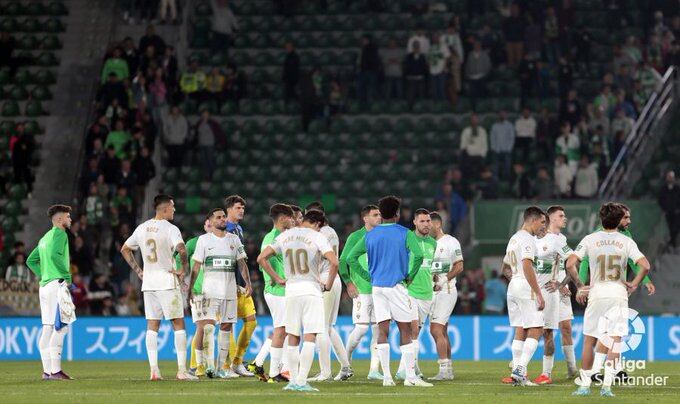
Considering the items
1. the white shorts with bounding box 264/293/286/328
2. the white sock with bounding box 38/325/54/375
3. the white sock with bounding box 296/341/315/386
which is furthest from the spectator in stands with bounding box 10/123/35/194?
the white sock with bounding box 296/341/315/386

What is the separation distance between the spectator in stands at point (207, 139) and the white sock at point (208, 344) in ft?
49.6

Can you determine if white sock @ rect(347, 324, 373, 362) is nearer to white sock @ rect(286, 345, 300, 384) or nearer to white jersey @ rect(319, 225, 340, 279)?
white jersey @ rect(319, 225, 340, 279)

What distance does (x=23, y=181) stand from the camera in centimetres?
3544

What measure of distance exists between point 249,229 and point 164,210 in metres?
14.7

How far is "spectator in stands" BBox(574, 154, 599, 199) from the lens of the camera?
33406 millimetres

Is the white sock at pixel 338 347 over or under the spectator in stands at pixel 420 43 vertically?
under

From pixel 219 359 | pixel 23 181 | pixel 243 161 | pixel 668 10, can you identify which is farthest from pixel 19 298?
pixel 668 10

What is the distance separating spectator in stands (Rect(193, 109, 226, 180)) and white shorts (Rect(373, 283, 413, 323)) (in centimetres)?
1757

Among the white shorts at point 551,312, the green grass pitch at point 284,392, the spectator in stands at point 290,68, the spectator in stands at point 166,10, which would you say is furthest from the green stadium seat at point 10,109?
the white shorts at point 551,312

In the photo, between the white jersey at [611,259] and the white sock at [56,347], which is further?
the white sock at [56,347]

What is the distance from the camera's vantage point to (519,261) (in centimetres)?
2008

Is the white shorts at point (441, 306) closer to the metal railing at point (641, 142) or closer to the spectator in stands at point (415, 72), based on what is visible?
the metal railing at point (641, 142)

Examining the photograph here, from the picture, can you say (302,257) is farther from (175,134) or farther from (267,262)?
(175,134)

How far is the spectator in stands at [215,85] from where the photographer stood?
3719 cm
